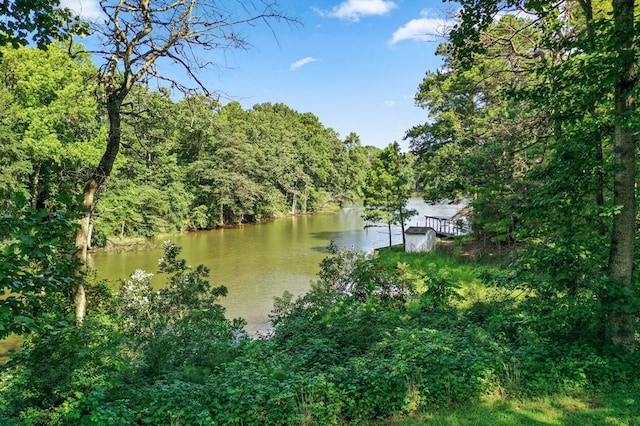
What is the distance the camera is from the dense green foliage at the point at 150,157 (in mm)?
8761

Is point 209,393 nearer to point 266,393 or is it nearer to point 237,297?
point 266,393

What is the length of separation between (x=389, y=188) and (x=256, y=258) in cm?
795

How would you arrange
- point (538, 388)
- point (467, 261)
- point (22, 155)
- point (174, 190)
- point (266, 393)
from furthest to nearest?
point (174, 190) < point (22, 155) < point (467, 261) < point (538, 388) < point (266, 393)

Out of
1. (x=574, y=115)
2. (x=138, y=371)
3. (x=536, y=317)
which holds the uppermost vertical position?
(x=574, y=115)

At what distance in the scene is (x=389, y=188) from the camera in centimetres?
1916

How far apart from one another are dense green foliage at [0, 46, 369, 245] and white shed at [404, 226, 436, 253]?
10.6 metres

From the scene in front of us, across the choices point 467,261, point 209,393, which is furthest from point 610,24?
point 467,261

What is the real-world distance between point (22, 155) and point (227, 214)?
18.4 metres

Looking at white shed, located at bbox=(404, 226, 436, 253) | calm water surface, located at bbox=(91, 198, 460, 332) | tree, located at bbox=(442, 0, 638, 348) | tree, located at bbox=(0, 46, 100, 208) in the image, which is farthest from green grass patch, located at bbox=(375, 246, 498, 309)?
tree, located at bbox=(0, 46, 100, 208)

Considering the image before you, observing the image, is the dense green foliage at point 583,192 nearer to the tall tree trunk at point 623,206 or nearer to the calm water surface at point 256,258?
the tall tree trunk at point 623,206

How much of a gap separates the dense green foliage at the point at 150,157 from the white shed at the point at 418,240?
34.7 feet

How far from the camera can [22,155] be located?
16484mm

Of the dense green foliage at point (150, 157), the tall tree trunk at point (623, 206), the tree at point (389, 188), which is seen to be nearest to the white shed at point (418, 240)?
the tree at point (389, 188)

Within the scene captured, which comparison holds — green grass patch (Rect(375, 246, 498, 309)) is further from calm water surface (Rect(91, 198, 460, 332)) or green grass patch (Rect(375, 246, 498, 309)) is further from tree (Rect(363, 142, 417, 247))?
calm water surface (Rect(91, 198, 460, 332))
